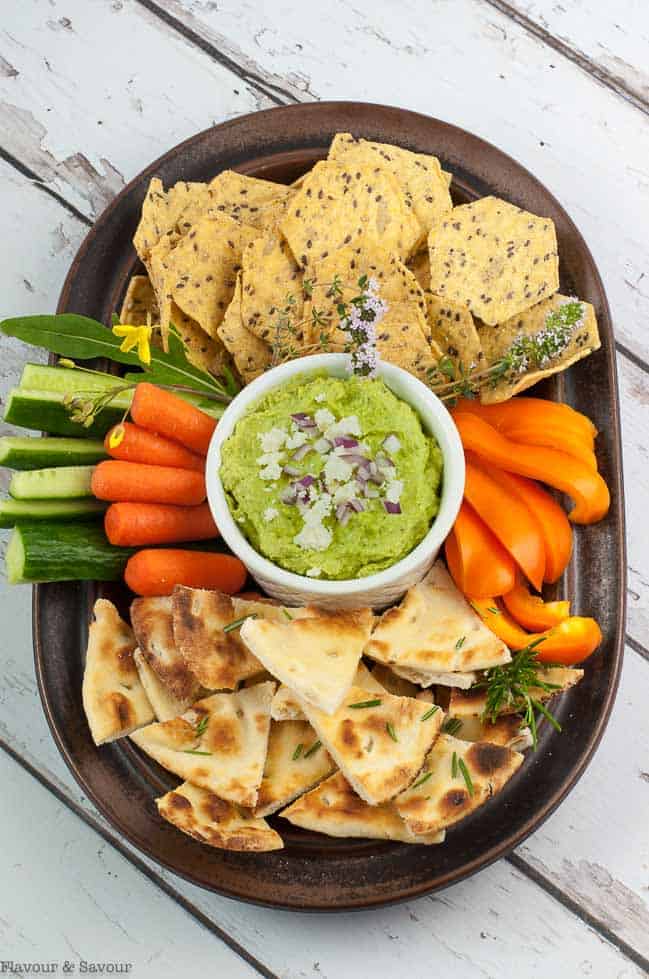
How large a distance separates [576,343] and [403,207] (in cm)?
46

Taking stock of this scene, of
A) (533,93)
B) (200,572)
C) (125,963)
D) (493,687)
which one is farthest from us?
(533,93)

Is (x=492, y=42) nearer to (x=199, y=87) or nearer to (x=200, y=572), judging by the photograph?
(x=199, y=87)

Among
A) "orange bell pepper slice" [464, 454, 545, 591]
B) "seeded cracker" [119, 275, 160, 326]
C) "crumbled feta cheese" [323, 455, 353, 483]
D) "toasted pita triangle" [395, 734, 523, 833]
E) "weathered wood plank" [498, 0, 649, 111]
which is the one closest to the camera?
"crumbled feta cheese" [323, 455, 353, 483]

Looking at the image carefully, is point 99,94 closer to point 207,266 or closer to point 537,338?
point 207,266

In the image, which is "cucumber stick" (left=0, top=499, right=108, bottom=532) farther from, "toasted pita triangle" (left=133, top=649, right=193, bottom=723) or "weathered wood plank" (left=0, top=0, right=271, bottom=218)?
"weathered wood plank" (left=0, top=0, right=271, bottom=218)

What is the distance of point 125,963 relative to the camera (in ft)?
8.43

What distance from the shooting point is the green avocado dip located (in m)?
2.04

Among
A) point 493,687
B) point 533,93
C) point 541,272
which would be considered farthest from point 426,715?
point 533,93

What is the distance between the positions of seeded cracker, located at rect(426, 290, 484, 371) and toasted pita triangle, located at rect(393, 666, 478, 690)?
63cm

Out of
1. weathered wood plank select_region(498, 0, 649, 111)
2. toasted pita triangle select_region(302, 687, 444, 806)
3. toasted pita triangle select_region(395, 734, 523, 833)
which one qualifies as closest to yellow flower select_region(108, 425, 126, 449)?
toasted pita triangle select_region(302, 687, 444, 806)

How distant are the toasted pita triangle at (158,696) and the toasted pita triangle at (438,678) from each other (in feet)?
1.43

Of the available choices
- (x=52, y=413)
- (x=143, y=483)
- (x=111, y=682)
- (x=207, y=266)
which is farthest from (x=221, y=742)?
(x=207, y=266)

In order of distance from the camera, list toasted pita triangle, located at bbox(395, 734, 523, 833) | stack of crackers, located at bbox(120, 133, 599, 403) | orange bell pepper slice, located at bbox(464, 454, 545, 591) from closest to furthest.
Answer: toasted pita triangle, located at bbox(395, 734, 523, 833)
orange bell pepper slice, located at bbox(464, 454, 545, 591)
stack of crackers, located at bbox(120, 133, 599, 403)

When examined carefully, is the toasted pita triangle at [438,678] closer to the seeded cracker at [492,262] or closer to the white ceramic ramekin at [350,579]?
the white ceramic ramekin at [350,579]
